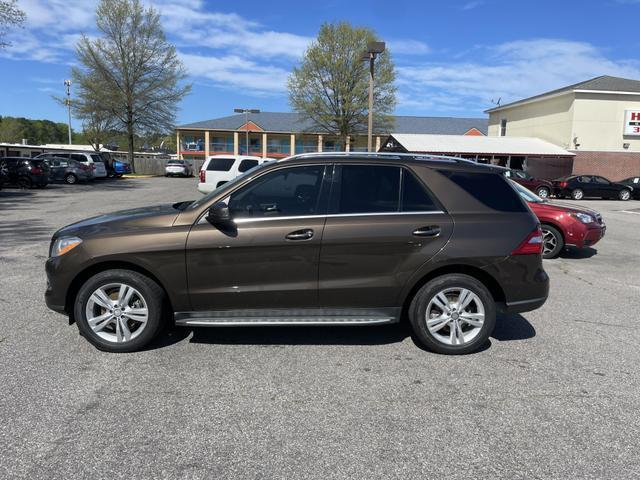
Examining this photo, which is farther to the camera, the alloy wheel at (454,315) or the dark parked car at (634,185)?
the dark parked car at (634,185)

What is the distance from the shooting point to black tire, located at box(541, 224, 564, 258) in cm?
902

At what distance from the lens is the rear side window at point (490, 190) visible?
443 cm

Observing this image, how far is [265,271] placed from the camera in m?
4.12

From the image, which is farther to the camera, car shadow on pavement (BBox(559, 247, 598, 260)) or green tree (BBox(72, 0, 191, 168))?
green tree (BBox(72, 0, 191, 168))

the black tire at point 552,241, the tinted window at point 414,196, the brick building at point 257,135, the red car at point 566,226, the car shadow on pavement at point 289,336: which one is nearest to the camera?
the tinted window at point 414,196

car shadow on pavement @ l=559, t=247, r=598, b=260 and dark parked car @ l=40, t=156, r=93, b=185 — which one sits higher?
dark parked car @ l=40, t=156, r=93, b=185

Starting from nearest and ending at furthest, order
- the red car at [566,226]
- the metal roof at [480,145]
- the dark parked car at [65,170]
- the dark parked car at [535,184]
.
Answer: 1. the red car at [566,226]
2. the dark parked car at [535,184]
3. the dark parked car at [65,170]
4. the metal roof at [480,145]

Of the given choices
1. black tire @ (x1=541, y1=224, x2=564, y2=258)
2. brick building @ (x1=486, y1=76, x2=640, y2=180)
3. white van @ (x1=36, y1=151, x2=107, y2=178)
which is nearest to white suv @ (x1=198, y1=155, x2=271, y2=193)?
black tire @ (x1=541, y1=224, x2=564, y2=258)

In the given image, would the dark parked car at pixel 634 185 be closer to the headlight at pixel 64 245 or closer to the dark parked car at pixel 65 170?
the headlight at pixel 64 245

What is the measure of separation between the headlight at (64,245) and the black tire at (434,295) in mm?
3004

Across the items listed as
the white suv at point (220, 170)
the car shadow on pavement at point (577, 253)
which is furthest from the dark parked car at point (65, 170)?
the car shadow on pavement at point (577, 253)

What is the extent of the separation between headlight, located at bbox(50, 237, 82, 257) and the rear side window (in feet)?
10.9

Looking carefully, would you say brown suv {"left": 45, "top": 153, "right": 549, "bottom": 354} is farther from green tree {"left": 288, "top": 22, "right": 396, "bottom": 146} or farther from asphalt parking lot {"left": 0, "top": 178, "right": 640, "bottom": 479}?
green tree {"left": 288, "top": 22, "right": 396, "bottom": 146}

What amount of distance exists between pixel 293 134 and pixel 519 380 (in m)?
59.4
